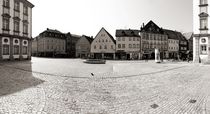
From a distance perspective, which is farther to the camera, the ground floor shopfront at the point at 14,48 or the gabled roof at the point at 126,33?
the gabled roof at the point at 126,33

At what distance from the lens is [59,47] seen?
78.1 meters

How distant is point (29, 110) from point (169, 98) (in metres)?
5.73

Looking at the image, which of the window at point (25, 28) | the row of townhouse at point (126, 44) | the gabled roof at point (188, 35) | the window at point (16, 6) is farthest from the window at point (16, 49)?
the gabled roof at point (188, 35)

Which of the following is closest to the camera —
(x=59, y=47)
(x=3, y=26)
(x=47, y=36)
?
(x=3, y=26)

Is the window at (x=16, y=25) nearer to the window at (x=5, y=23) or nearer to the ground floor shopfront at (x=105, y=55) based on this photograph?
the window at (x=5, y=23)

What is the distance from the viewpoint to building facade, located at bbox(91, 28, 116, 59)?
58.9m

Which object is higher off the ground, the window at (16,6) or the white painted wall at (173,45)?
the window at (16,6)

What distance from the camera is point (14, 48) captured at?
→ 1193 inches

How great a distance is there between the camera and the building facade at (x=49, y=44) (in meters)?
73.6

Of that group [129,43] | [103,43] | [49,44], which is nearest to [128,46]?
[129,43]

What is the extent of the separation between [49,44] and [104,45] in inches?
1116

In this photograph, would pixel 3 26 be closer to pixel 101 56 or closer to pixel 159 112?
pixel 159 112

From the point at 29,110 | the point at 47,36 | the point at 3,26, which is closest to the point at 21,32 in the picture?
the point at 3,26

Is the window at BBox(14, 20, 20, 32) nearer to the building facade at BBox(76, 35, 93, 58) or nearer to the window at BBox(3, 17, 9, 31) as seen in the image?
the window at BBox(3, 17, 9, 31)
